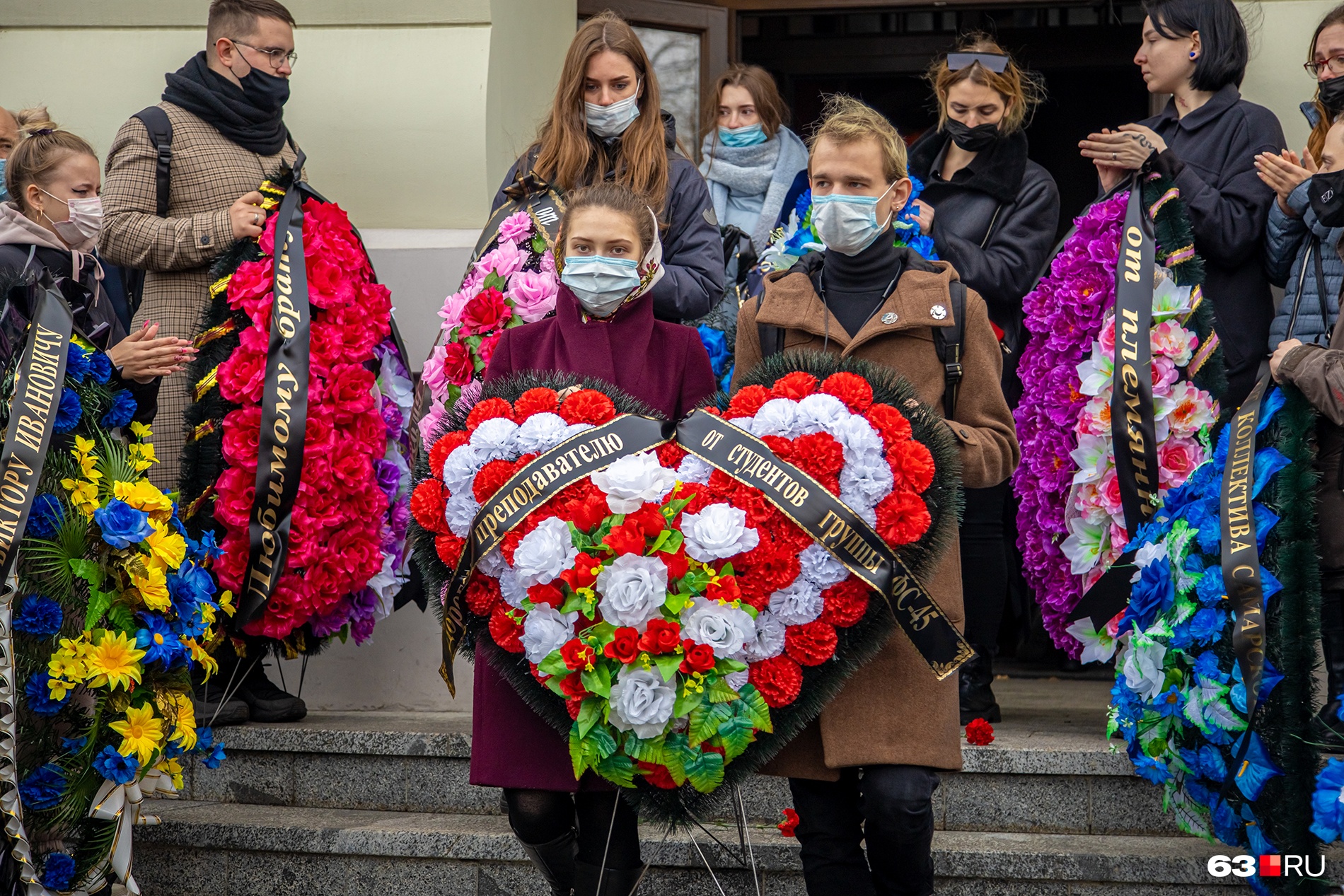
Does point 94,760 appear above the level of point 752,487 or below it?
below

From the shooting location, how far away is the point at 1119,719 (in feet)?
11.9

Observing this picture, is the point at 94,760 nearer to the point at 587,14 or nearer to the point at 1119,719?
the point at 1119,719

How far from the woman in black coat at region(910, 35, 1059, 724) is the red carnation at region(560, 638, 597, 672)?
2.06m

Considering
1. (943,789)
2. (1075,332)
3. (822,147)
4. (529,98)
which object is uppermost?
(529,98)

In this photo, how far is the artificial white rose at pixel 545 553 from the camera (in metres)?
2.94

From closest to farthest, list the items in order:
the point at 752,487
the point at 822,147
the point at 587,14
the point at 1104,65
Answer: the point at 752,487, the point at 822,147, the point at 587,14, the point at 1104,65

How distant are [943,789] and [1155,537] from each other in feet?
3.82

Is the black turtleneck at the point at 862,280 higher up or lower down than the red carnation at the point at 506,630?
higher up

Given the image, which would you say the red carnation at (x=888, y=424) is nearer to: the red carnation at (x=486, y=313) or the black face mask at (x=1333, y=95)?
the red carnation at (x=486, y=313)

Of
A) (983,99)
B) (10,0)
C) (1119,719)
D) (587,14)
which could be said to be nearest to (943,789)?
(1119,719)

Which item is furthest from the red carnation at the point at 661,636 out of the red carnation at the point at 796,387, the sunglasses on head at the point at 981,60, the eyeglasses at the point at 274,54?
the eyeglasses at the point at 274,54

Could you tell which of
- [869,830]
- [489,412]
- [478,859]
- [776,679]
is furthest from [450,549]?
[478,859]

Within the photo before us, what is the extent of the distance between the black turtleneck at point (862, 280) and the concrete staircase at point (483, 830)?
1.53 meters

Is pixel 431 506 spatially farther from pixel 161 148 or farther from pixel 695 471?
pixel 161 148
